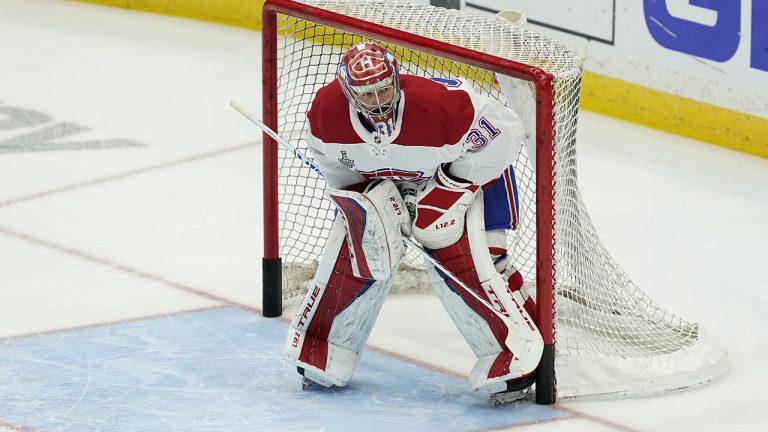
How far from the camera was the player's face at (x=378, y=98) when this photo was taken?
3.49m

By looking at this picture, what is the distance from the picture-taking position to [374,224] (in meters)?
3.67

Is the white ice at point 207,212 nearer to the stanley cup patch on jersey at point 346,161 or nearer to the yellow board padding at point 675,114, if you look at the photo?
the yellow board padding at point 675,114

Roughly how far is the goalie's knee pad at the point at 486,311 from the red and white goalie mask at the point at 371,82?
1.25ft

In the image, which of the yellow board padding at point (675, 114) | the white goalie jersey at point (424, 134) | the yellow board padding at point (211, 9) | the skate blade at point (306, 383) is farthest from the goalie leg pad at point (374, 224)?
the yellow board padding at point (211, 9)

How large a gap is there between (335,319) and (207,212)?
1.55 meters

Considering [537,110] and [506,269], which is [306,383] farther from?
[537,110]

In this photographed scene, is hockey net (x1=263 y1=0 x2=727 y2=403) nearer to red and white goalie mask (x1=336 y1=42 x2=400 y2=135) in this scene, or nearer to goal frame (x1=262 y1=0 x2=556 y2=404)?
goal frame (x1=262 y1=0 x2=556 y2=404)

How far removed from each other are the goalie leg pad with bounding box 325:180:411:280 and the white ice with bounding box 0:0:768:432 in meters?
0.46

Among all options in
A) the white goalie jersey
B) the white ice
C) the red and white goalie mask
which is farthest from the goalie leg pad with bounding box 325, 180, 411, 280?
the white ice

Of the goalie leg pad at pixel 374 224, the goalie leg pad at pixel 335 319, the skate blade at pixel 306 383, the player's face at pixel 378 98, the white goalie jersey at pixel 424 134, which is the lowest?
the skate blade at pixel 306 383

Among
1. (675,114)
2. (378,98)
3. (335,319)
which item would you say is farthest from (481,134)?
(675,114)

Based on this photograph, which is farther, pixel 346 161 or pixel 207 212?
pixel 207 212

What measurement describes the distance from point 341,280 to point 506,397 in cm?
49

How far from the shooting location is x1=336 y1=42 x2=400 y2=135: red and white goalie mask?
347cm
